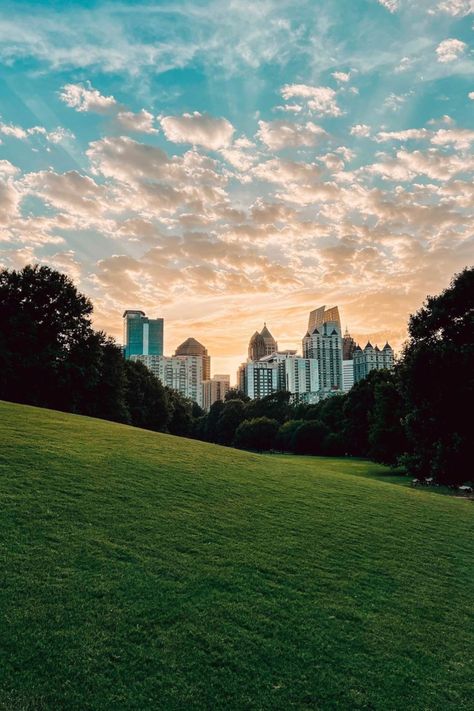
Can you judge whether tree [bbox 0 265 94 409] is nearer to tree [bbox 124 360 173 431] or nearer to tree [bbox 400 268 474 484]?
tree [bbox 124 360 173 431]

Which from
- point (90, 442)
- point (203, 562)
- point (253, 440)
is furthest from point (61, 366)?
point (253, 440)

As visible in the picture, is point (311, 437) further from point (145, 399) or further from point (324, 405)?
point (145, 399)

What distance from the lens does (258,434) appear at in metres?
106

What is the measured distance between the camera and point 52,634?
629 centimetres

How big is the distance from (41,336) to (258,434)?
64052mm

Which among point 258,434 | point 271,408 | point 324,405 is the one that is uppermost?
point 324,405

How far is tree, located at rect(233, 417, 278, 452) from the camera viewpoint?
10544 cm

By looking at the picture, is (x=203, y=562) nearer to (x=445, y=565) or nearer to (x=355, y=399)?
(x=445, y=565)

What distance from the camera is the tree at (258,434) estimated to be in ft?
346

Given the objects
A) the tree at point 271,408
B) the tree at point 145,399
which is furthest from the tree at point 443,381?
the tree at point 271,408

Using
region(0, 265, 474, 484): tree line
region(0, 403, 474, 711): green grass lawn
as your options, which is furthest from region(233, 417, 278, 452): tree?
region(0, 403, 474, 711): green grass lawn

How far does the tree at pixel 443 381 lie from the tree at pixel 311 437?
61943 millimetres

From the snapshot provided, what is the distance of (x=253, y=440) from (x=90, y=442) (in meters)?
89.4

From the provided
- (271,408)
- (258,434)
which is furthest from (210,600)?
(271,408)
